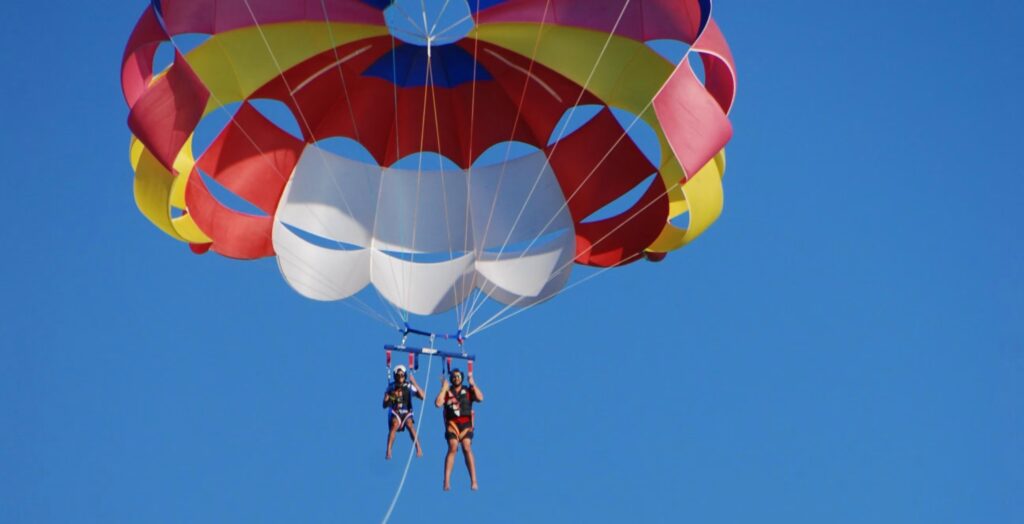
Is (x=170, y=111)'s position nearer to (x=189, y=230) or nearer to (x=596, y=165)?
(x=189, y=230)

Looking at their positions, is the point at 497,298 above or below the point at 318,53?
below

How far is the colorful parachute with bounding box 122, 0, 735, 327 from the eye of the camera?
17.5 meters

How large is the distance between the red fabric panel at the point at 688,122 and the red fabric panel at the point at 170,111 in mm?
4197

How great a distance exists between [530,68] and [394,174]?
2.06 m

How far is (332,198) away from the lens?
1941cm

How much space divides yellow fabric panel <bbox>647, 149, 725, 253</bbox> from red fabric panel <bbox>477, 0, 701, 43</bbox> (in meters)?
1.59

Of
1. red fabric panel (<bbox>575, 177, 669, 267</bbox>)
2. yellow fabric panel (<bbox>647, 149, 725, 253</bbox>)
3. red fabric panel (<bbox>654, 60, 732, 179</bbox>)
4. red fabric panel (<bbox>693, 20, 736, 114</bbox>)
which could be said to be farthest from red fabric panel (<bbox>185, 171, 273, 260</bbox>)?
red fabric panel (<bbox>693, 20, 736, 114</bbox>)

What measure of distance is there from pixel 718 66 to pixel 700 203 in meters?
1.32

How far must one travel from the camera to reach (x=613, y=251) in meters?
19.3

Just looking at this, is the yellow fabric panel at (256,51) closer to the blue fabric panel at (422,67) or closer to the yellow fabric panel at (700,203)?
the blue fabric panel at (422,67)

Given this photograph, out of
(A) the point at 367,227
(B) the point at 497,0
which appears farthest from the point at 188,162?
(B) the point at 497,0

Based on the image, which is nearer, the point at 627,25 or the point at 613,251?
the point at 627,25

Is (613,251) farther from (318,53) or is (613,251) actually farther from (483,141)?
(318,53)

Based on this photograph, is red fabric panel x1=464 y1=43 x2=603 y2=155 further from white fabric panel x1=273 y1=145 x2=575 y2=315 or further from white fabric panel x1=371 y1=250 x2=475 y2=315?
white fabric panel x1=371 y1=250 x2=475 y2=315
